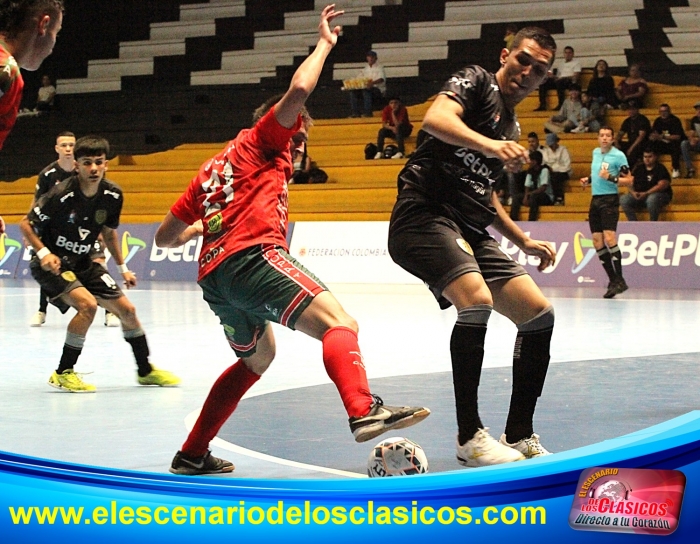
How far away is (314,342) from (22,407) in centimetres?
383

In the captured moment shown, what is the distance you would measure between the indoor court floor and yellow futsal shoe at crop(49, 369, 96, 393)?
81 millimetres

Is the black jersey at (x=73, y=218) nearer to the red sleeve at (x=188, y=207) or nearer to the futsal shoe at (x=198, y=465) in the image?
the red sleeve at (x=188, y=207)

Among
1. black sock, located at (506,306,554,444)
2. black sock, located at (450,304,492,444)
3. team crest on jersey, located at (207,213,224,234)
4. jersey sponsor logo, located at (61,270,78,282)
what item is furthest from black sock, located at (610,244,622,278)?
team crest on jersey, located at (207,213,224,234)

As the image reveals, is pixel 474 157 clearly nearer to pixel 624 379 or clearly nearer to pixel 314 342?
pixel 624 379

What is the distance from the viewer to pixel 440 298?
502cm

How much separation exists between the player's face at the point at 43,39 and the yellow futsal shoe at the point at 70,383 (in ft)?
12.0

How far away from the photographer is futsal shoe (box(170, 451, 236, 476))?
15.7 ft

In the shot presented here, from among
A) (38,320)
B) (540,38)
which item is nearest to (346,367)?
(540,38)

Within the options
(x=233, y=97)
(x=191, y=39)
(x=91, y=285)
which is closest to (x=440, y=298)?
(x=91, y=285)

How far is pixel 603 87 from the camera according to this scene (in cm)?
2081

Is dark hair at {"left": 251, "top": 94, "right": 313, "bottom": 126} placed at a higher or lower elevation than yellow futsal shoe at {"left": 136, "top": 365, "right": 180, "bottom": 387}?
higher

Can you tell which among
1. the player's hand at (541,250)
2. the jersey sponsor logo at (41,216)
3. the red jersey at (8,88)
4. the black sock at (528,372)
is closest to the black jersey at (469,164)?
the player's hand at (541,250)

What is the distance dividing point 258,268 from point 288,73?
22970 millimetres

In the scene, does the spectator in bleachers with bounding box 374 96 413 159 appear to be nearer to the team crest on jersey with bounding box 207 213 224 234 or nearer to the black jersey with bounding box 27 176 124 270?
the black jersey with bounding box 27 176 124 270
